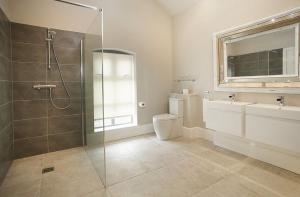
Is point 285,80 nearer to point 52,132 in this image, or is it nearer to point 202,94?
point 202,94

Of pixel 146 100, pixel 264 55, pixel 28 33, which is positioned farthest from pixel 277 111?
pixel 28 33

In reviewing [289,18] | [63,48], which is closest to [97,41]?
[63,48]

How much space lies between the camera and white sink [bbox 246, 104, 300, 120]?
195 centimetres

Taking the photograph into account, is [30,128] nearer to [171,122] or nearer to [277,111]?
[171,122]

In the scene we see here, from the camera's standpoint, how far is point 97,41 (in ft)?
6.88

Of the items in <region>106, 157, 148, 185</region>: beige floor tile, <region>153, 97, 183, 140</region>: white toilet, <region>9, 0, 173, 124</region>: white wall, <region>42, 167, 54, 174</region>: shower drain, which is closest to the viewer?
<region>106, 157, 148, 185</region>: beige floor tile

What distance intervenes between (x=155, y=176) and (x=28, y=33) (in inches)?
107

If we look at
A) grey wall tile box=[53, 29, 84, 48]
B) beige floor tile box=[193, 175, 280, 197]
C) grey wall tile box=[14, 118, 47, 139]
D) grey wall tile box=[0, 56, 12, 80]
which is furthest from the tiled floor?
grey wall tile box=[53, 29, 84, 48]

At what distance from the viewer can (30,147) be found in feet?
8.86

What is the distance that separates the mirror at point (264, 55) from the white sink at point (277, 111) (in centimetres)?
51

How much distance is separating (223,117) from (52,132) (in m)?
2.71

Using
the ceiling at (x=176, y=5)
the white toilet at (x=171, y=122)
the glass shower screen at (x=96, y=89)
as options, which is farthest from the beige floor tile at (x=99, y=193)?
the ceiling at (x=176, y=5)

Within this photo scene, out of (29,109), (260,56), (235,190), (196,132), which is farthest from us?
Answer: (196,132)

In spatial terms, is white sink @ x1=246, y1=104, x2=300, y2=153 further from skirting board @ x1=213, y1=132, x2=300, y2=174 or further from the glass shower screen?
the glass shower screen
